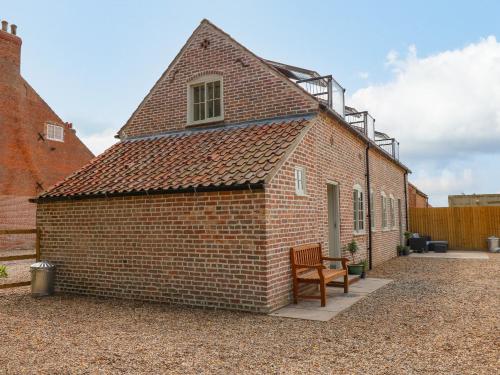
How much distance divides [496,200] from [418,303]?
23.3 m

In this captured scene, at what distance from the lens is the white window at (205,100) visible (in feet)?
38.0

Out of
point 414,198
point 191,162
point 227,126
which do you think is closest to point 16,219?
point 227,126

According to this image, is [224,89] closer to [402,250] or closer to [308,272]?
[308,272]

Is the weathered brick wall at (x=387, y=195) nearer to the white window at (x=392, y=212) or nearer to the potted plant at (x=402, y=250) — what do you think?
the white window at (x=392, y=212)

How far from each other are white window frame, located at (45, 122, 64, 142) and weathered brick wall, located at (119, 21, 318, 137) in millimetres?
18753

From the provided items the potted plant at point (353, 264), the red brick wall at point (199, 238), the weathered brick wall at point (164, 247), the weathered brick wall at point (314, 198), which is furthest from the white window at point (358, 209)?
the weathered brick wall at point (164, 247)

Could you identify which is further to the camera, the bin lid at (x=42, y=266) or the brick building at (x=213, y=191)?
the bin lid at (x=42, y=266)

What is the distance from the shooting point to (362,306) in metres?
8.07

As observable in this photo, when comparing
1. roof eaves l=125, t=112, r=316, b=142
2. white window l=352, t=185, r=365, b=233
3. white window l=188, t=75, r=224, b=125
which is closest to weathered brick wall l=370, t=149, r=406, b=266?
white window l=352, t=185, r=365, b=233

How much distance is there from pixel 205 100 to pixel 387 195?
9939 millimetres

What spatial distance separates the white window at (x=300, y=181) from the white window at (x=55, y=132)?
990 inches

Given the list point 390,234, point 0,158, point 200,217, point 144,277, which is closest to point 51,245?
point 144,277

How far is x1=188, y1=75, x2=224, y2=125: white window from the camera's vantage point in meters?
11.6

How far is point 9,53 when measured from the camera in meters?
25.8
